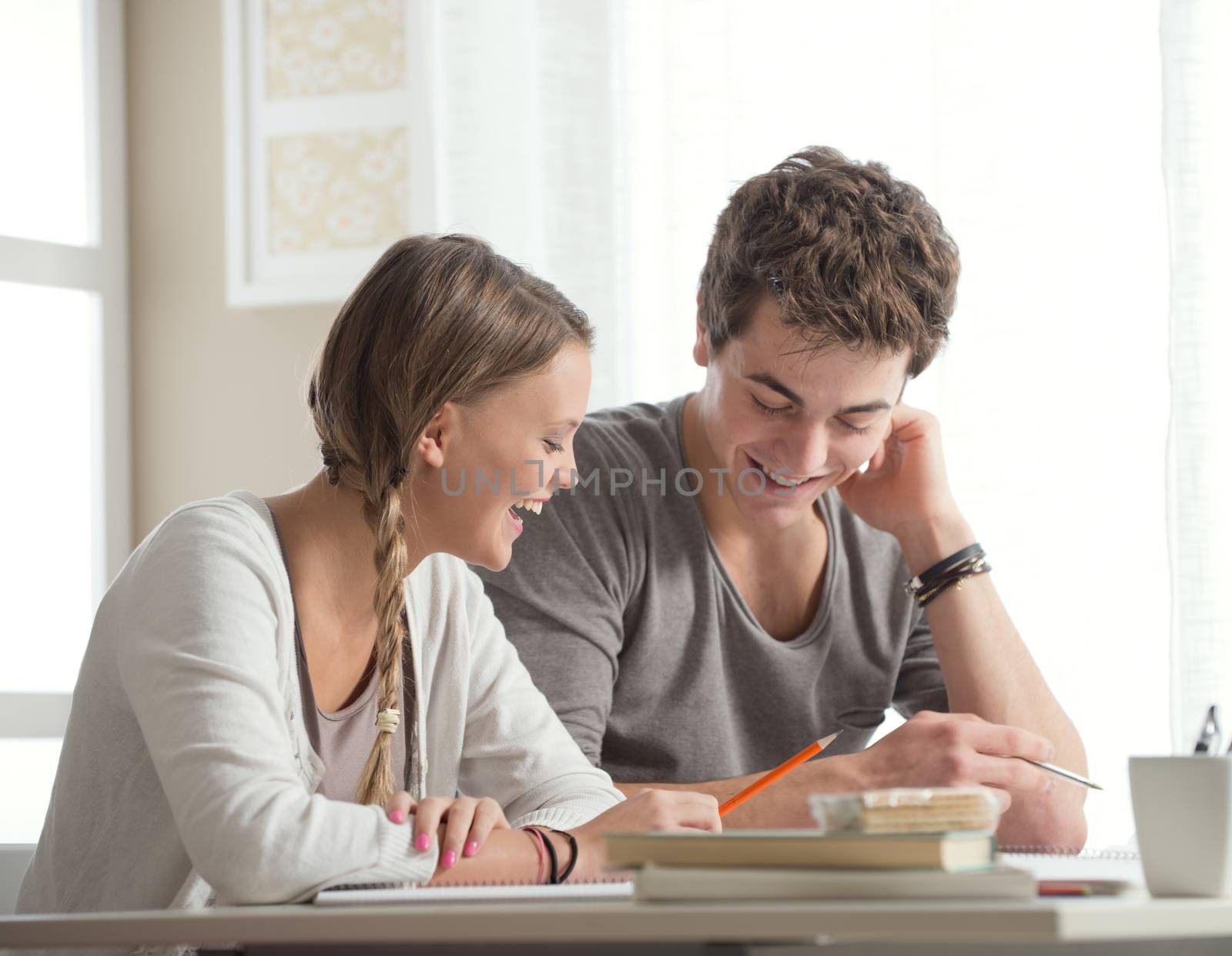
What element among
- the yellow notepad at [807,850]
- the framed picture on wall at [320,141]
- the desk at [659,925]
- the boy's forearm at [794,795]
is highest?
the framed picture on wall at [320,141]

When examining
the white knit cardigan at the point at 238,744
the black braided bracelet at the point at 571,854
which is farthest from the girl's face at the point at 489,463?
the black braided bracelet at the point at 571,854

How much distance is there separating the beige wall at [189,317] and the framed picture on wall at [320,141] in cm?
9

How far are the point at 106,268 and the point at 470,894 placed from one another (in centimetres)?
234

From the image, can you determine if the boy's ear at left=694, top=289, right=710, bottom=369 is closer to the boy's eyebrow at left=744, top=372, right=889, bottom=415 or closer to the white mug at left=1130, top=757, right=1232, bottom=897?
the boy's eyebrow at left=744, top=372, right=889, bottom=415

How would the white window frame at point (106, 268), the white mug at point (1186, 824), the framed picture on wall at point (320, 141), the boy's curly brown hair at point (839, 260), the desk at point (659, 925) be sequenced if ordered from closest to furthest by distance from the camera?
the desk at point (659, 925)
the white mug at point (1186, 824)
the boy's curly brown hair at point (839, 260)
the framed picture on wall at point (320, 141)
the white window frame at point (106, 268)

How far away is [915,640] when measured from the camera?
1.72m

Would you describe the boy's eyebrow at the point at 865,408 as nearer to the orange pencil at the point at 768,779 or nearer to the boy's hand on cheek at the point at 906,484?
the boy's hand on cheek at the point at 906,484

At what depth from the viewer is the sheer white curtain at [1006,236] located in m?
2.05

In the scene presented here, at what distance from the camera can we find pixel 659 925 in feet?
2.05

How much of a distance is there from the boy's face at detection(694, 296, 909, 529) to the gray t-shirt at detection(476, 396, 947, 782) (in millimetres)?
74

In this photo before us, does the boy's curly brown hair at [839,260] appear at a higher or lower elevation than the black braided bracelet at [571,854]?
higher

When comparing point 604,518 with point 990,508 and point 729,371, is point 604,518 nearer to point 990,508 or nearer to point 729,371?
point 729,371

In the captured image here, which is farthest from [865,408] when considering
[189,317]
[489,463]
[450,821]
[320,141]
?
[189,317]

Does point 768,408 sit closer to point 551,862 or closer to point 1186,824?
point 551,862
